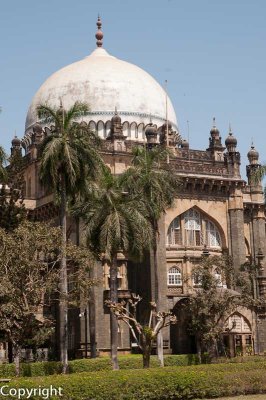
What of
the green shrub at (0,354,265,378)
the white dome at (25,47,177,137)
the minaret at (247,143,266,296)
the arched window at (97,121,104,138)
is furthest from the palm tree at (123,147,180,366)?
the minaret at (247,143,266,296)

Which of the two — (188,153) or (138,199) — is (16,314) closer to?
(138,199)

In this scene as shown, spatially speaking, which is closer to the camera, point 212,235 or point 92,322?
point 92,322

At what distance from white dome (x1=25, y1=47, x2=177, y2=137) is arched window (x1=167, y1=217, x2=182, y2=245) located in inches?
397

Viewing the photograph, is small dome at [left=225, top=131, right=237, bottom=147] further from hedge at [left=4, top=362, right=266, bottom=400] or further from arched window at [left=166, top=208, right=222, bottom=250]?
hedge at [left=4, top=362, right=266, bottom=400]

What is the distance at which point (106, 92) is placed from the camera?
209ft

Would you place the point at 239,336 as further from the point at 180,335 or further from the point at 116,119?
the point at 116,119

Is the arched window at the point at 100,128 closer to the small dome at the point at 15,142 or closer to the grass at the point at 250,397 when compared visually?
the small dome at the point at 15,142

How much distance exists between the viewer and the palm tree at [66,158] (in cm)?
3969

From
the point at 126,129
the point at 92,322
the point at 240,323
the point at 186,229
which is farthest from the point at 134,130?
the point at 92,322

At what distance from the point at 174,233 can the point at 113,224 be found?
17566 millimetres

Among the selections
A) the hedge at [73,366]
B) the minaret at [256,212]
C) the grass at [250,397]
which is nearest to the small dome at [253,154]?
the minaret at [256,212]

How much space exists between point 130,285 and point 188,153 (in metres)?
12.3

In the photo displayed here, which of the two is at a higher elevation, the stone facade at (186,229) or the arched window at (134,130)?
the arched window at (134,130)

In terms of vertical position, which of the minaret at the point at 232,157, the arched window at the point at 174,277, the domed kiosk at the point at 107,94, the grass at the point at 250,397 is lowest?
the grass at the point at 250,397
